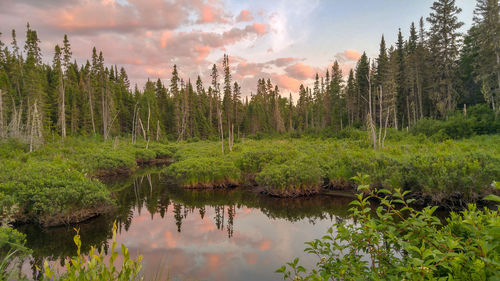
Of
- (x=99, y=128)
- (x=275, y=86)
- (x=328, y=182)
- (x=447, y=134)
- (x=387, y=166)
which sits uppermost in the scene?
(x=275, y=86)

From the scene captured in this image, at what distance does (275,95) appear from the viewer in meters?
82.0

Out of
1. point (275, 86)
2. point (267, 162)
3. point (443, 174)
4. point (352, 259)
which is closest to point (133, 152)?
point (267, 162)

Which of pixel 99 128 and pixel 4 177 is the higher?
pixel 99 128

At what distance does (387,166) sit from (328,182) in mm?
3751

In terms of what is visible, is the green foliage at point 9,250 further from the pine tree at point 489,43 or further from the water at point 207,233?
the pine tree at point 489,43

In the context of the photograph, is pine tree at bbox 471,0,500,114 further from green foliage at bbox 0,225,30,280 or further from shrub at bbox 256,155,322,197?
green foliage at bbox 0,225,30,280

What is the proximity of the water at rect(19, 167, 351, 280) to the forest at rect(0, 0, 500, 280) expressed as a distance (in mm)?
761

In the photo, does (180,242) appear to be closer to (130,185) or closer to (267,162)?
(267,162)

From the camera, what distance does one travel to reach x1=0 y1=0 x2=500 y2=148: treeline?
105 ft

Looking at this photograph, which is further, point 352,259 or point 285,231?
point 285,231

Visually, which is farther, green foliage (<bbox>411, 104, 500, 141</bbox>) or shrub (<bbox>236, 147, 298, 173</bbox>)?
green foliage (<bbox>411, 104, 500, 141</bbox>)

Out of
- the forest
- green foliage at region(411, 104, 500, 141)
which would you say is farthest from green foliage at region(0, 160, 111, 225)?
green foliage at region(411, 104, 500, 141)

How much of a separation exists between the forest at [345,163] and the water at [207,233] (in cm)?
76

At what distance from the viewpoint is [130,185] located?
20.6 m
